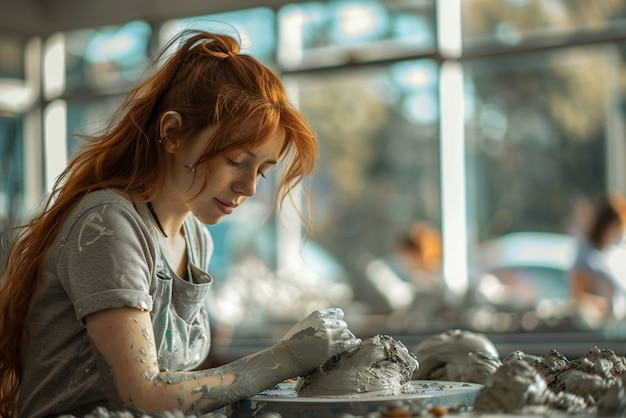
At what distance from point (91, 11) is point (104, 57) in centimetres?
37

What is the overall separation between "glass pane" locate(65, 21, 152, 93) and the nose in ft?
15.9

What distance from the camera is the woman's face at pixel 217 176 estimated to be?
63.1 inches

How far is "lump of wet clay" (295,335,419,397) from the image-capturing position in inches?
59.2

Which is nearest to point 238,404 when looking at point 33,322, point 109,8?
point 33,322

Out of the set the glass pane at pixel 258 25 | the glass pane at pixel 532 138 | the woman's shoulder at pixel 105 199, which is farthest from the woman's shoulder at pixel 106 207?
the glass pane at pixel 532 138

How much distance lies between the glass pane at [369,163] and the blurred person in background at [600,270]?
201cm

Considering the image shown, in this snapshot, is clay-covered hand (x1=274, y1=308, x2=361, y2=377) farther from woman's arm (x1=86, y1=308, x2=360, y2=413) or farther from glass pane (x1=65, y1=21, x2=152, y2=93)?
glass pane (x1=65, y1=21, x2=152, y2=93)

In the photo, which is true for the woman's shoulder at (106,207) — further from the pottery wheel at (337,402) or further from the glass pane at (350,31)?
the glass pane at (350,31)

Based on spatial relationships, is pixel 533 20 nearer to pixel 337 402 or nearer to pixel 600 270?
pixel 600 270

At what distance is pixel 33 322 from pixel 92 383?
7.0 inches

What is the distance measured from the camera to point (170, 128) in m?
1.62

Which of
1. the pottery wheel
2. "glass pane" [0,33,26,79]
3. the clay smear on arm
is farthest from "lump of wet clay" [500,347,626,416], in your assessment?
"glass pane" [0,33,26,79]

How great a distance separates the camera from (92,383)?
1507 mm

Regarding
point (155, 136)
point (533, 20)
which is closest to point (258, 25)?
point (533, 20)
